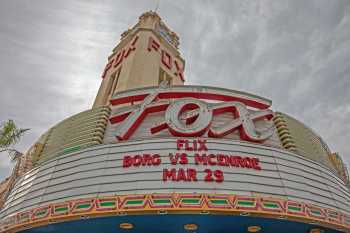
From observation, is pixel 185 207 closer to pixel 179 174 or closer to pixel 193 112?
pixel 179 174

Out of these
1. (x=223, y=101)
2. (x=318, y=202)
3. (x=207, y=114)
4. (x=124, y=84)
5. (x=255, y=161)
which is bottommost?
(x=318, y=202)

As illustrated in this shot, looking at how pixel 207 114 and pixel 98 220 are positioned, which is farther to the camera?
pixel 207 114

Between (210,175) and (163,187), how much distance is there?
5.11 ft

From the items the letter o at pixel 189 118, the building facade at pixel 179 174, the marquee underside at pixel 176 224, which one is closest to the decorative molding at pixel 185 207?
the building facade at pixel 179 174

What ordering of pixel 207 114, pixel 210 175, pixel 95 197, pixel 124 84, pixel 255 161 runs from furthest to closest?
pixel 124 84, pixel 207 114, pixel 255 161, pixel 210 175, pixel 95 197

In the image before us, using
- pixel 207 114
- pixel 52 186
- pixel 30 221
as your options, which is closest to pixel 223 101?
pixel 207 114

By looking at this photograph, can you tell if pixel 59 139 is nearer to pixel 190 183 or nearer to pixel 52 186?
pixel 52 186

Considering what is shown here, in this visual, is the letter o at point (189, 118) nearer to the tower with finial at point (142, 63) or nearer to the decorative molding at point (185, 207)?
the decorative molding at point (185, 207)

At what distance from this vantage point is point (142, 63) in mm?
19453

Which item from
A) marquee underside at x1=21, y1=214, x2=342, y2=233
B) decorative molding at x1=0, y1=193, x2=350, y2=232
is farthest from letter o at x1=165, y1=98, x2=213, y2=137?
marquee underside at x1=21, y1=214, x2=342, y2=233

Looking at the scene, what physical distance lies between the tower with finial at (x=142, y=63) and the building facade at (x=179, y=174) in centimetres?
590

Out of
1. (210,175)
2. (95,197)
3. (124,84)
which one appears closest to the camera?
(95,197)

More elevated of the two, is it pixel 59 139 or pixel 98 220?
pixel 59 139

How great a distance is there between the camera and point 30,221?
8.14 m
